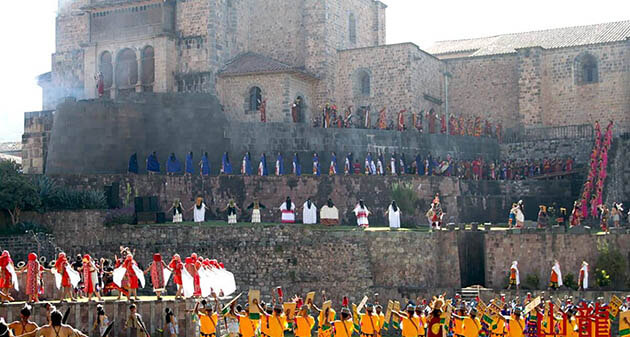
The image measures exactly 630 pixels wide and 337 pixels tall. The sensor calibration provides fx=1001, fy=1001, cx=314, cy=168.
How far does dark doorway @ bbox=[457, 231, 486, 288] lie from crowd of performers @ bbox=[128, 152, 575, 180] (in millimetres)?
5489

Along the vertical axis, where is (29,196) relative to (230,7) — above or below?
below

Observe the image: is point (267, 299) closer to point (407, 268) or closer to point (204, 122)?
point (407, 268)

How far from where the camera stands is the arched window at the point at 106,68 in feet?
151

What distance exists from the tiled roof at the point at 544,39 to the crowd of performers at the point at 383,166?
7060mm

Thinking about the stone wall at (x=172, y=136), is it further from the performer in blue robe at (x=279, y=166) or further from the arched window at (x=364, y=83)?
the arched window at (x=364, y=83)

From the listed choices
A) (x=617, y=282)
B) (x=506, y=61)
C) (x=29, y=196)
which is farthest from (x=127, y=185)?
(x=506, y=61)

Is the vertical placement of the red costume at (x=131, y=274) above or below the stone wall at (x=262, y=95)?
below

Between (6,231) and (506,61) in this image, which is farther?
(506,61)

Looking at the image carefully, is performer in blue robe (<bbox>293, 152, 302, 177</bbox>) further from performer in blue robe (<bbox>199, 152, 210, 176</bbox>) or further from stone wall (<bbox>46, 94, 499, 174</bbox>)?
performer in blue robe (<bbox>199, 152, 210, 176</bbox>)

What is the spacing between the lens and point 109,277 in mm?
26094

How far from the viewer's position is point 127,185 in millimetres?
36281

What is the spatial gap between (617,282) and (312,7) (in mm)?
21250

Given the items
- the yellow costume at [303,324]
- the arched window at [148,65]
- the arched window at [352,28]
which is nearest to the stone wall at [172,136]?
the arched window at [148,65]

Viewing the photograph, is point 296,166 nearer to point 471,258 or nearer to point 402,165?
point 402,165
